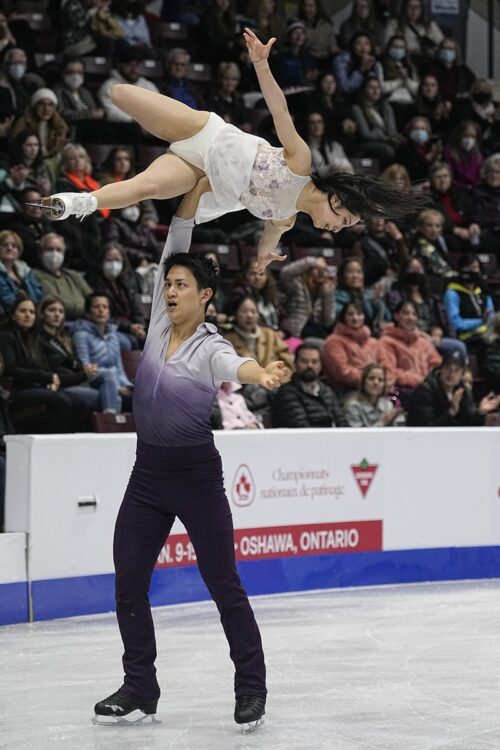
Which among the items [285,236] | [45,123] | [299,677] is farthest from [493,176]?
[299,677]

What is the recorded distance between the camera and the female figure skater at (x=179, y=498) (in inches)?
181

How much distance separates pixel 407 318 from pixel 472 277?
162 centimetres

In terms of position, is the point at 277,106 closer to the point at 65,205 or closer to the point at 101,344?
the point at 65,205

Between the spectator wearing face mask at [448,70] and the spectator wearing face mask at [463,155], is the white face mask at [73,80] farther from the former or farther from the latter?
the spectator wearing face mask at [448,70]

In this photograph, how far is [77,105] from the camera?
1068 centimetres

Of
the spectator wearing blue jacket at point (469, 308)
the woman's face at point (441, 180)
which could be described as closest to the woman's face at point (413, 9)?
the woman's face at point (441, 180)

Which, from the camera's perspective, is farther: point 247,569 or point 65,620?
point 247,569

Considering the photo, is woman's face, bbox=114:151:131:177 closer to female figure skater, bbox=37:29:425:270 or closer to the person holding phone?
the person holding phone

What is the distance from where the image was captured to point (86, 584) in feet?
23.2

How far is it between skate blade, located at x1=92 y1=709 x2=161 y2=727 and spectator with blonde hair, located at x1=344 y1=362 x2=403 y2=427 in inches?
177

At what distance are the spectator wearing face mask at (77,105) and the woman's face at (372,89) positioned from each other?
3.08m

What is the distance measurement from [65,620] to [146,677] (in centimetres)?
232

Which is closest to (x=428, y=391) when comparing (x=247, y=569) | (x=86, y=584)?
(x=247, y=569)

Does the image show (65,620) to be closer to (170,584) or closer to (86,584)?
(86,584)
